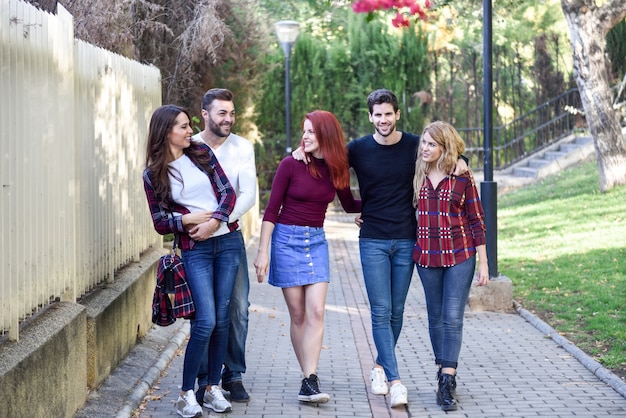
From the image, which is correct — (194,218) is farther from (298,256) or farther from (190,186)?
(298,256)

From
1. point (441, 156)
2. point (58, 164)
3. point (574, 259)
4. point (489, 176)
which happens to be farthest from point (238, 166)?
point (574, 259)

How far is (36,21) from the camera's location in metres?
5.46

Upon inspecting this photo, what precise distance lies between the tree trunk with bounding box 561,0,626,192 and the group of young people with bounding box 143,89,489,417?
1206 cm

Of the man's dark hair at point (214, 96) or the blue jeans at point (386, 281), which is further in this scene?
the blue jeans at point (386, 281)

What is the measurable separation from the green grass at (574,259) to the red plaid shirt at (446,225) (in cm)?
189

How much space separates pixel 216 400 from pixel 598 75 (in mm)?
13576

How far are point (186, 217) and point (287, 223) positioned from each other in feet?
2.42

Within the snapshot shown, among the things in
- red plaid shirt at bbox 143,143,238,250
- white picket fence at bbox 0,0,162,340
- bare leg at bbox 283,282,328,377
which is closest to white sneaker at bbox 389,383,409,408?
bare leg at bbox 283,282,328,377

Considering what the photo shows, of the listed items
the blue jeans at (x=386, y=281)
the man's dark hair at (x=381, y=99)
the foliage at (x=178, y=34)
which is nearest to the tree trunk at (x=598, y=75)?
the foliage at (x=178, y=34)

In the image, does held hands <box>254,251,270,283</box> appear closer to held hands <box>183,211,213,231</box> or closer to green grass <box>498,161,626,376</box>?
held hands <box>183,211,213,231</box>

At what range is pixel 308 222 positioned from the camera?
21.2ft

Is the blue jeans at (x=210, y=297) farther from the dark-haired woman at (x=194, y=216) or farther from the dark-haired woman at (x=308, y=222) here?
the dark-haired woman at (x=308, y=222)

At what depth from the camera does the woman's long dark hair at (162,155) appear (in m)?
6.05

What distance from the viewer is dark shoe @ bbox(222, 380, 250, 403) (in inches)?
260
